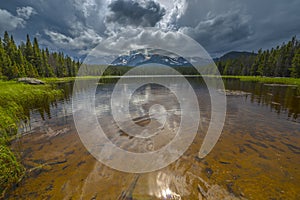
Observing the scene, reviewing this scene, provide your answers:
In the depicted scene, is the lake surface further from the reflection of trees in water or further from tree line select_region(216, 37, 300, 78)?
tree line select_region(216, 37, 300, 78)

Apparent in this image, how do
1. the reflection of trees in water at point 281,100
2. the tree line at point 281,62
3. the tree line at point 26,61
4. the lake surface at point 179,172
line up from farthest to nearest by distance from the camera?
the tree line at point 281,62 < the tree line at point 26,61 < the reflection of trees in water at point 281,100 < the lake surface at point 179,172

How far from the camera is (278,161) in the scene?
16.6 feet

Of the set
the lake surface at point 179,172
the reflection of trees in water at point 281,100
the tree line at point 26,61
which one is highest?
the tree line at point 26,61

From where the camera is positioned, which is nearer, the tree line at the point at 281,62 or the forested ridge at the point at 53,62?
the forested ridge at the point at 53,62

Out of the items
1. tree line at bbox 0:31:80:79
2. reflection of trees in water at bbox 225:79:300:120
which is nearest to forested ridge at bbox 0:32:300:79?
tree line at bbox 0:31:80:79

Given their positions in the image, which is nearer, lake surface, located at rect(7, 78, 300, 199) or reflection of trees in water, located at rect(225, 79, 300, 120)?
lake surface, located at rect(7, 78, 300, 199)

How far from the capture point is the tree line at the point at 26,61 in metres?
40.8

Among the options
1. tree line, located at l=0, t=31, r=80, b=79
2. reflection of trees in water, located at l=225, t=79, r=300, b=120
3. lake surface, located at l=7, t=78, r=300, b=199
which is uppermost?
tree line, located at l=0, t=31, r=80, b=79

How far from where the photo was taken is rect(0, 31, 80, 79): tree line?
40.8m

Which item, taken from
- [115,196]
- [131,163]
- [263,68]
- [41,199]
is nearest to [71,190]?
[41,199]

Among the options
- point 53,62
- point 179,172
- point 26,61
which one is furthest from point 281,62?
point 53,62

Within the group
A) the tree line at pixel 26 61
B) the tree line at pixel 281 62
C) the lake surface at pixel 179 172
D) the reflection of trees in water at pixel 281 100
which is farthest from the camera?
the tree line at pixel 281 62

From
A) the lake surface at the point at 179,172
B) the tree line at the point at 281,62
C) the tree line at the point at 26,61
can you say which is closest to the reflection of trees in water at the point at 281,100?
the lake surface at the point at 179,172

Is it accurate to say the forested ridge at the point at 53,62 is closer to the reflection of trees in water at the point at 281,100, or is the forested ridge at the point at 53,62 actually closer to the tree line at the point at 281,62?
the tree line at the point at 281,62
